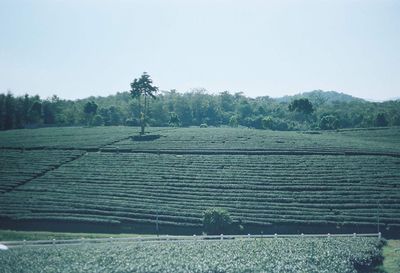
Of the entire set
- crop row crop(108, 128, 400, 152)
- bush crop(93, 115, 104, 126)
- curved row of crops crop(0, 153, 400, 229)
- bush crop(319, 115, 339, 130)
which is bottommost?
curved row of crops crop(0, 153, 400, 229)

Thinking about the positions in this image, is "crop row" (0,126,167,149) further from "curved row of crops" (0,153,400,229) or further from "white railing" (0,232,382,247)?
"white railing" (0,232,382,247)

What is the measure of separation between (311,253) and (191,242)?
9052 millimetres

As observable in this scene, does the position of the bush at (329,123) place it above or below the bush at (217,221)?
above

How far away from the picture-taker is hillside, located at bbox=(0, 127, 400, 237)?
38.6 m

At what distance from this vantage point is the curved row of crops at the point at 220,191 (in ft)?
129

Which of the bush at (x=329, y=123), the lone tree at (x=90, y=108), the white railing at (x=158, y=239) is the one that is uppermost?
the lone tree at (x=90, y=108)

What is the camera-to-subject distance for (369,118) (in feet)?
329

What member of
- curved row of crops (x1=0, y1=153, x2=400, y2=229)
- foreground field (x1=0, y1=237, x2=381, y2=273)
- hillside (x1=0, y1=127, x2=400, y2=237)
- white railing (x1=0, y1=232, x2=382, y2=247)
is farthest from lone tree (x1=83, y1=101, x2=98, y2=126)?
foreground field (x1=0, y1=237, x2=381, y2=273)

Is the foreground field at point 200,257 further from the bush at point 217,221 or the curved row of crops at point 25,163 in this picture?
the curved row of crops at point 25,163

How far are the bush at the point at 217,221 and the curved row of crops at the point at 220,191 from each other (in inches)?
51.1

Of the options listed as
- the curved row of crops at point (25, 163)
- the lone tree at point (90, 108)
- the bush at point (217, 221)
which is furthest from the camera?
the lone tree at point (90, 108)

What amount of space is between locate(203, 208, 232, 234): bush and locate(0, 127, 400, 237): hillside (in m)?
1.19

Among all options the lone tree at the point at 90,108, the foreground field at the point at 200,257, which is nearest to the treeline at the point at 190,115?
the lone tree at the point at 90,108

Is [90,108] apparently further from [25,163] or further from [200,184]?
[200,184]
